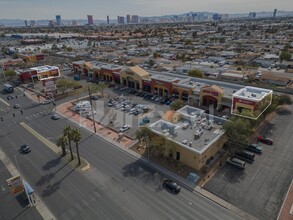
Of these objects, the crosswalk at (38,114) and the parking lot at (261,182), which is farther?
the crosswalk at (38,114)

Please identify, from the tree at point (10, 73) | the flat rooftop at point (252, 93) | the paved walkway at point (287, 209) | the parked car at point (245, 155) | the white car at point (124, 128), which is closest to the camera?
the paved walkway at point (287, 209)

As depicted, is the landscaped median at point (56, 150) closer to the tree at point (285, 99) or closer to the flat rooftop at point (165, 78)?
the flat rooftop at point (165, 78)

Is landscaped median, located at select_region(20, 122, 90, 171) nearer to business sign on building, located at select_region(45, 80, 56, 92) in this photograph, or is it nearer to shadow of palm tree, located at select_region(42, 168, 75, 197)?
shadow of palm tree, located at select_region(42, 168, 75, 197)

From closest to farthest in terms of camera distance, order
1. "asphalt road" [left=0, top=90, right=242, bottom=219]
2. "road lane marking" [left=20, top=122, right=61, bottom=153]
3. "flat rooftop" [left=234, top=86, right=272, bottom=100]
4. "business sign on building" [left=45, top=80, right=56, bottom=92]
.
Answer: "asphalt road" [left=0, top=90, right=242, bottom=219], "road lane marking" [left=20, top=122, right=61, bottom=153], "flat rooftop" [left=234, top=86, right=272, bottom=100], "business sign on building" [left=45, top=80, right=56, bottom=92]

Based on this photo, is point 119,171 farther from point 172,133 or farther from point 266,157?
point 266,157

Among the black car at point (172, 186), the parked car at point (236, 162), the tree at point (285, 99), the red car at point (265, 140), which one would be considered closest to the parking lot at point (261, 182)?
the parked car at point (236, 162)

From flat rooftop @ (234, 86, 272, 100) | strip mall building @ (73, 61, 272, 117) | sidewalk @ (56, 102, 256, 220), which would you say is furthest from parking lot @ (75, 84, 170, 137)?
flat rooftop @ (234, 86, 272, 100)

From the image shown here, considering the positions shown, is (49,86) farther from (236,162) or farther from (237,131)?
(236,162)
